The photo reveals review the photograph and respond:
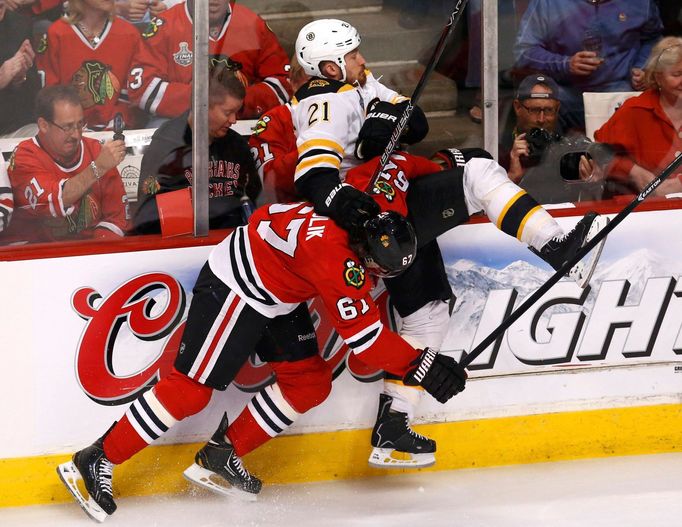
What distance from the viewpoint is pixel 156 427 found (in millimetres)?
3232

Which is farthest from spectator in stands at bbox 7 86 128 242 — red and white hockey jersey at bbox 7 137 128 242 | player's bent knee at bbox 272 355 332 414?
player's bent knee at bbox 272 355 332 414

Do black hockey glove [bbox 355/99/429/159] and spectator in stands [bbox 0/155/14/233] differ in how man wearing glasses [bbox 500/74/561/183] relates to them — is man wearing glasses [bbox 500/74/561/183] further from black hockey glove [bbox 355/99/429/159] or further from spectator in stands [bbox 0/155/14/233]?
spectator in stands [bbox 0/155/14/233]

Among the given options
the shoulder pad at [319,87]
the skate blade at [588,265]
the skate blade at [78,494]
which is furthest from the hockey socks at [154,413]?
the skate blade at [588,265]

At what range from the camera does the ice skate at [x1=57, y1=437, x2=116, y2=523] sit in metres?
3.25

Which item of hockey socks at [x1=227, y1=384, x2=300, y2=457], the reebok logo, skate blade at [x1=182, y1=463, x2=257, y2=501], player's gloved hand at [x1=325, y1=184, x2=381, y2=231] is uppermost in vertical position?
the reebok logo

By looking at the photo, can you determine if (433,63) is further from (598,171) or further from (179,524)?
(179,524)

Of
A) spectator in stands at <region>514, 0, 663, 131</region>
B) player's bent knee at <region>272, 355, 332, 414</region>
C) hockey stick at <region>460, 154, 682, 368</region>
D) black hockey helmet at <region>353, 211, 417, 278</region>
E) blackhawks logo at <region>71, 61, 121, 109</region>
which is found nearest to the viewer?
black hockey helmet at <region>353, 211, 417, 278</region>

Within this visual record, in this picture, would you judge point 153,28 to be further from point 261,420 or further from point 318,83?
point 261,420

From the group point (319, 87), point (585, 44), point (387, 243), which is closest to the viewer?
point (387, 243)

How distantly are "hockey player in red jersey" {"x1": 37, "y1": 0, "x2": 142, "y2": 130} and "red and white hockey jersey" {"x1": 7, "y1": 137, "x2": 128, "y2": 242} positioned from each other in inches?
5.0

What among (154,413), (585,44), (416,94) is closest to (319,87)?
(416,94)

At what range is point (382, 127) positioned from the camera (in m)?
3.20

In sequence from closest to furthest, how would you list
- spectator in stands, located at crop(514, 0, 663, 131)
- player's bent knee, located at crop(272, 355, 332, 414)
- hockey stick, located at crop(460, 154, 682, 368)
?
hockey stick, located at crop(460, 154, 682, 368) → player's bent knee, located at crop(272, 355, 332, 414) → spectator in stands, located at crop(514, 0, 663, 131)

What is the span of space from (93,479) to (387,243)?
116 centimetres
